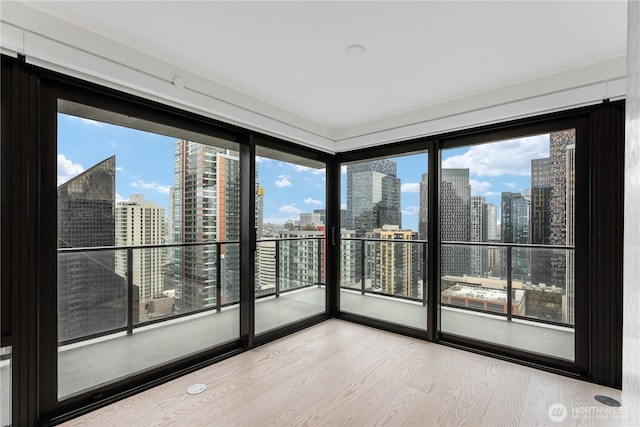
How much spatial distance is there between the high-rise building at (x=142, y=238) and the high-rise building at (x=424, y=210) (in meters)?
2.75

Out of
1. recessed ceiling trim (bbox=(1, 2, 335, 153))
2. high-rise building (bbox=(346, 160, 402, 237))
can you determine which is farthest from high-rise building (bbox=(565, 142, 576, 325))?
recessed ceiling trim (bbox=(1, 2, 335, 153))

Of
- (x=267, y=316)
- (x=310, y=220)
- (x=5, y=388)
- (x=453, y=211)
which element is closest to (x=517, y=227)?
(x=453, y=211)

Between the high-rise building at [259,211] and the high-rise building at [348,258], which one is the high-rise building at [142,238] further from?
the high-rise building at [348,258]

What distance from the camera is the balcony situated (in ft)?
8.27

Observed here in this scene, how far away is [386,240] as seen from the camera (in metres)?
4.15

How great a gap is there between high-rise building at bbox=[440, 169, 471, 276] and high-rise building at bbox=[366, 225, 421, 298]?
0.36 m

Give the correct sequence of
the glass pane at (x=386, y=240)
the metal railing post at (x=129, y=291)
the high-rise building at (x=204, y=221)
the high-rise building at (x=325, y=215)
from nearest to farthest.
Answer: the metal railing post at (x=129, y=291) < the high-rise building at (x=204, y=221) < the glass pane at (x=386, y=240) < the high-rise building at (x=325, y=215)

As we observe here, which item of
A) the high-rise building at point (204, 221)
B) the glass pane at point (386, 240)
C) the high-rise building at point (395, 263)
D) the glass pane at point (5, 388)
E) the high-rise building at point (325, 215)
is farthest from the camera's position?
the high-rise building at point (325, 215)

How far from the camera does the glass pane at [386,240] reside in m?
3.73

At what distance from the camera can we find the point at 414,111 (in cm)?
344

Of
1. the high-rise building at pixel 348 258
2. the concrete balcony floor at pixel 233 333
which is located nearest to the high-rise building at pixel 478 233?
the concrete balcony floor at pixel 233 333

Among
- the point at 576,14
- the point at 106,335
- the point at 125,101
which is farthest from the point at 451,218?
the point at 106,335

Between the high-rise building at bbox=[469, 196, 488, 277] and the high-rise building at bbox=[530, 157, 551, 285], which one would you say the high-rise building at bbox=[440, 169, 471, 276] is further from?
the high-rise building at bbox=[530, 157, 551, 285]

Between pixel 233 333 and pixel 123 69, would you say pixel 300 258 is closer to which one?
pixel 233 333
